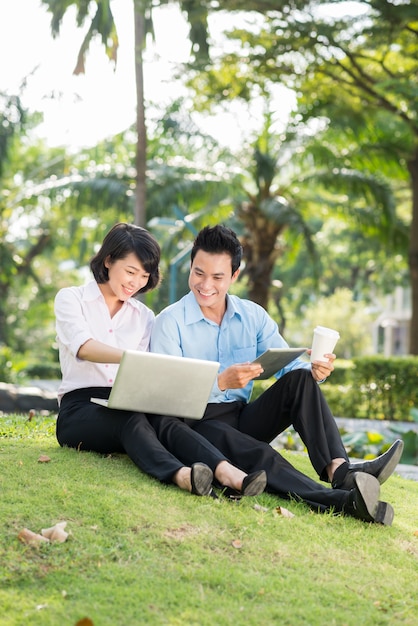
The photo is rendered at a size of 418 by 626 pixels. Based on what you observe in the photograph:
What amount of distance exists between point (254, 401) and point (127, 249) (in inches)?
43.7

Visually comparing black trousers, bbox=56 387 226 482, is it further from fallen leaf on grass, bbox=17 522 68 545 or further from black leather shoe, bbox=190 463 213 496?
fallen leaf on grass, bbox=17 522 68 545

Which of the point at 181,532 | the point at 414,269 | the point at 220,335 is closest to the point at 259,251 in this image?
the point at 414,269

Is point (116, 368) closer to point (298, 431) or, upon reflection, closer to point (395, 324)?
point (298, 431)

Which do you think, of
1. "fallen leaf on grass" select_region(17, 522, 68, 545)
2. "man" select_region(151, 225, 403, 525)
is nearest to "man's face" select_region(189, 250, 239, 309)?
"man" select_region(151, 225, 403, 525)

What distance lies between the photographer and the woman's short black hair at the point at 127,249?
4555mm

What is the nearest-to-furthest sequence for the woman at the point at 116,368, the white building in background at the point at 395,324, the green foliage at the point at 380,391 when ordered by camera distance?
the woman at the point at 116,368 < the green foliage at the point at 380,391 < the white building in background at the point at 395,324

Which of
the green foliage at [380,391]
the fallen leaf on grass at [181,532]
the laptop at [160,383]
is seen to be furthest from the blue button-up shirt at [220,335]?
the green foliage at [380,391]

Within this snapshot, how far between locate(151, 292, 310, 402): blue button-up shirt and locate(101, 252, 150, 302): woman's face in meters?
0.22

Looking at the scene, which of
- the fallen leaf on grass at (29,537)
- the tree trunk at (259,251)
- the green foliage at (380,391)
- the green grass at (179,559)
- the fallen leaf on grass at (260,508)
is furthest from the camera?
the tree trunk at (259,251)

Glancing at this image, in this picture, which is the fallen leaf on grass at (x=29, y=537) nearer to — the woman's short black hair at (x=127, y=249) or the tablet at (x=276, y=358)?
the tablet at (x=276, y=358)

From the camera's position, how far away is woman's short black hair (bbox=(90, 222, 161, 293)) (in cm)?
455

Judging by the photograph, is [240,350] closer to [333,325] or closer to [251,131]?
[251,131]

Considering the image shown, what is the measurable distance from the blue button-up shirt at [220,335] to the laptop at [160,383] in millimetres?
482

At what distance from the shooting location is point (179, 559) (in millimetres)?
3234
